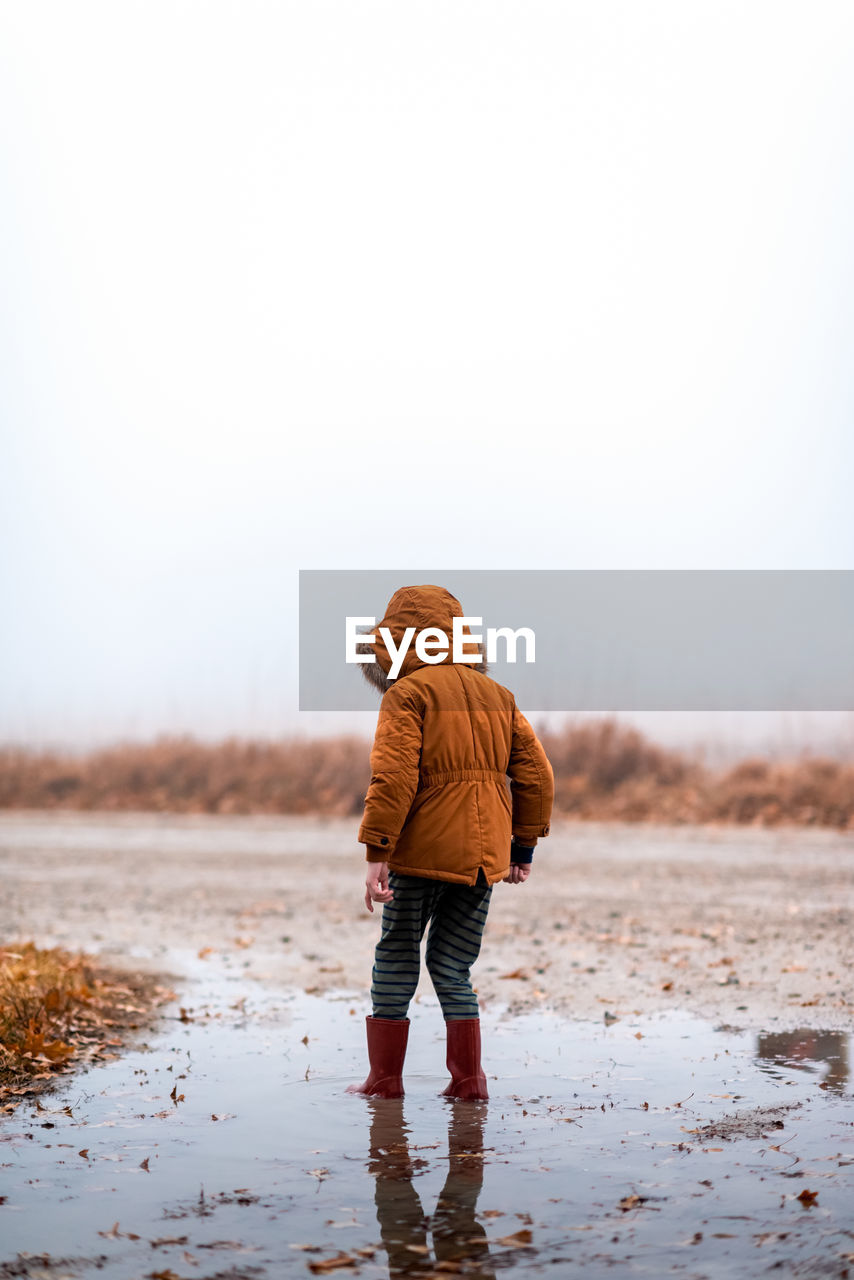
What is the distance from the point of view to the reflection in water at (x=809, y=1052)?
569 cm

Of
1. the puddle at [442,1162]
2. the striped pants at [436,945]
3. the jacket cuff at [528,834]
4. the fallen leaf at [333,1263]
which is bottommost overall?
the puddle at [442,1162]

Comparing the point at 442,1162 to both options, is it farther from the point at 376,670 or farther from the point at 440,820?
the point at 376,670

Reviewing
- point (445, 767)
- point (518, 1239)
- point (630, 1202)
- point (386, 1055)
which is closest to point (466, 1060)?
point (386, 1055)

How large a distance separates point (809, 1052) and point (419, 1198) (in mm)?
2692

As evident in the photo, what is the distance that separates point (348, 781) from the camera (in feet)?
86.9

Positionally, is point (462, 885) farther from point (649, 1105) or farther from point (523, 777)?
point (649, 1105)

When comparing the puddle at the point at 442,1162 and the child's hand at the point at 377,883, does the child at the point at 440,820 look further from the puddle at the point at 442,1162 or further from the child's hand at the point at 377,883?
the puddle at the point at 442,1162

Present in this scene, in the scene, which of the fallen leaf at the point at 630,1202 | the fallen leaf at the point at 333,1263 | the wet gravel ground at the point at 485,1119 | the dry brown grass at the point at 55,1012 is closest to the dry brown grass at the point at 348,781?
the wet gravel ground at the point at 485,1119

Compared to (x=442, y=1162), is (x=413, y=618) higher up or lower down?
higher up

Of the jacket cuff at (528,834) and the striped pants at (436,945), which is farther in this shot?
the jacket cuff at (528,834)

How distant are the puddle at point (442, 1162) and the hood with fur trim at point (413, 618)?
1.69 metres

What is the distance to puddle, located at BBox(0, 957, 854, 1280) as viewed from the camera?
11.7ft

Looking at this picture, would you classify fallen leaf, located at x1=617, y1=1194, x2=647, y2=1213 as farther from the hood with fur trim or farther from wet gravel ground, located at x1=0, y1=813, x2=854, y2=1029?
wet gravel ground, located at x1=0, y1=813, x2=854, y2=1029

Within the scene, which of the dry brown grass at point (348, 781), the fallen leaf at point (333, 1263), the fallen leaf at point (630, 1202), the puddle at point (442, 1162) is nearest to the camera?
the fallen leaf at point (333, 1263)
